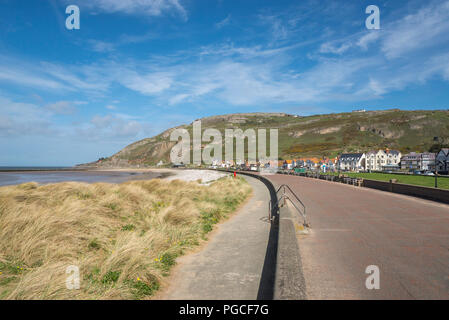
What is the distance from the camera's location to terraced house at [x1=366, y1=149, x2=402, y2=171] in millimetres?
98025

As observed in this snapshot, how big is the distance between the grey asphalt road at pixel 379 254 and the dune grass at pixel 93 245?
9.24 feet

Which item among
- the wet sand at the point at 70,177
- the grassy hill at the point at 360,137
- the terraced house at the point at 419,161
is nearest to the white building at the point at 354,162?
the terraced house at the point at 419,161

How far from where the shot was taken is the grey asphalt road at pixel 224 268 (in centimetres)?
450

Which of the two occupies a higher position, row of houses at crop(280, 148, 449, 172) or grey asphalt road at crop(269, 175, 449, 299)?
row of houses at crop(280, 148, 449, 172)

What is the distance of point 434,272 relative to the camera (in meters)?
4.82

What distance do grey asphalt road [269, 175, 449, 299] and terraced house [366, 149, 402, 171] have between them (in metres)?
98.1

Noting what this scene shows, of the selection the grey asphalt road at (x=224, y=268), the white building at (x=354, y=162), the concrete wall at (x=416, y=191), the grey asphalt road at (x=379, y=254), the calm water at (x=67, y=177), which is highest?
the white building at (x=354, y=162)

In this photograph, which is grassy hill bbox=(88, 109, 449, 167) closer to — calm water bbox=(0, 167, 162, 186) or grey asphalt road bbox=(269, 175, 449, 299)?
calm water bbox=(0, 167, 162, 186)

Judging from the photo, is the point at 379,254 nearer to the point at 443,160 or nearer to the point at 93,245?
the point at 93,245

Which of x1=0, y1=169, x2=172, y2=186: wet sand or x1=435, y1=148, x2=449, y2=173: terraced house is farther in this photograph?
x1=435, y1=148, x2=449, y2=173: terraced house

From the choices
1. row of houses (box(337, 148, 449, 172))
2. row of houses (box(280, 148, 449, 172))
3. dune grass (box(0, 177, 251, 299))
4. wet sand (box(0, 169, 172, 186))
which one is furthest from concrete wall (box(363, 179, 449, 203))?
row of houses (box(337, 148, 449, 172))

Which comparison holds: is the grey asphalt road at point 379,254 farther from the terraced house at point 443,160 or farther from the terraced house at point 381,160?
the terraced house at point 381,160
